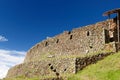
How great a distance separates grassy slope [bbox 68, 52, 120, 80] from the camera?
27.5 metres

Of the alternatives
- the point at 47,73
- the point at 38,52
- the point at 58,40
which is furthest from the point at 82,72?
the point at 38,52

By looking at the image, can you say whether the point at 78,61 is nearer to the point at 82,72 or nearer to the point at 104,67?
the point at 82,72

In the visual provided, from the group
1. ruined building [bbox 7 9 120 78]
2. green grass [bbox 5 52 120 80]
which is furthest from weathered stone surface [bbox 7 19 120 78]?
green grass [bbox 5 52 120 80]

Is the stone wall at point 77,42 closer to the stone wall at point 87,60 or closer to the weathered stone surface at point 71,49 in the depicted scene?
the weathered stone surface at point 71,49

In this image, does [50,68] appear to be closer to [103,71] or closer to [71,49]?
[71,49]

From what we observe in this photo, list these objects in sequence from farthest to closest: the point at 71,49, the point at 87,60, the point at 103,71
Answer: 1. the point at 71,49
2. the point at 87,60
3. the point at 103,71

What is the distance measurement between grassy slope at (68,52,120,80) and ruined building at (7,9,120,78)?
69.6 inches

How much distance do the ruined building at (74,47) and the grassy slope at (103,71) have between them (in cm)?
177

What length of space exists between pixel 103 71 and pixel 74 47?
1603cm

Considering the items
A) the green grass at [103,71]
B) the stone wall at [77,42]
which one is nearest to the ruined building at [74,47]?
the stone wall at [77,42]

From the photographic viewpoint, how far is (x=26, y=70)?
42.0 meters

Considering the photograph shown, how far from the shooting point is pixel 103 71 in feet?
95.1

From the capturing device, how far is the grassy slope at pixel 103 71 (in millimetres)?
27547

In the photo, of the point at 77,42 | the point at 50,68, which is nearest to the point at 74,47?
the point at 77,42
